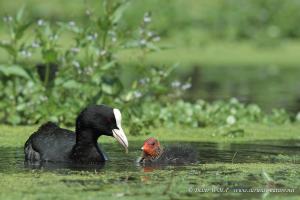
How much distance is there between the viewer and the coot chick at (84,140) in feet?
34.5

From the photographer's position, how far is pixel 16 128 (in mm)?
13461

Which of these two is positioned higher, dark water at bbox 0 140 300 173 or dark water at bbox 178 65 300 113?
dark water at bbox 178 65 300 113

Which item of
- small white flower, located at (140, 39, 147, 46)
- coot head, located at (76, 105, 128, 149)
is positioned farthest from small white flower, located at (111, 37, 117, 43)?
coot head, located at (76, 105, 128, 149)

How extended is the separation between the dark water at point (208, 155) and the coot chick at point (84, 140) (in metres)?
0.15

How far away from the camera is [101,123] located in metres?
10.6

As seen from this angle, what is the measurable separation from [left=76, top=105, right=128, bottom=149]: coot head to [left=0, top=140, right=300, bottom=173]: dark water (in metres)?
0.32

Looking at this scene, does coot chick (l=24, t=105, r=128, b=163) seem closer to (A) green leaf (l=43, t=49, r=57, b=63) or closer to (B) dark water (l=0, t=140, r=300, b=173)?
(B) dark water (l=0, t=140, r=300, b=173)

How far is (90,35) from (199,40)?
12638 mm

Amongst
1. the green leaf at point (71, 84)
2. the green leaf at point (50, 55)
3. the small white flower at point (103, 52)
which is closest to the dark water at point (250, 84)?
the small white flower at point (103, 52)

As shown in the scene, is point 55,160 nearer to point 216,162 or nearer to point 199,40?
point 216,162

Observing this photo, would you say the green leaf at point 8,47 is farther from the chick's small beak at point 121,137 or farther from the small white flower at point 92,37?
the chick's small beak at point 121,137

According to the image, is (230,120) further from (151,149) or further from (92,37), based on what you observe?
(151,149)

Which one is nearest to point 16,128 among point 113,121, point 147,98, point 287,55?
point 147,98

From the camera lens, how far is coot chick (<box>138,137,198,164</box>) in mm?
10672
